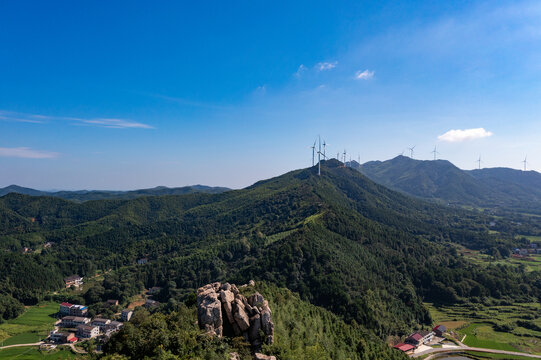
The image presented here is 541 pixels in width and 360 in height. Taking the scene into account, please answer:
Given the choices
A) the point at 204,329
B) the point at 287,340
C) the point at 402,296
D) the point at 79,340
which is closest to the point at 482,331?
the point at 402,296

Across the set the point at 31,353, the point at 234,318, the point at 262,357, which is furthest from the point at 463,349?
the point at 31,353

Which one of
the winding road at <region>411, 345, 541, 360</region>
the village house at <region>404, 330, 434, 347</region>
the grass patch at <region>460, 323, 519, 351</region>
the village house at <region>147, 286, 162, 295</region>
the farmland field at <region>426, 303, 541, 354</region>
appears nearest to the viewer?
the winding road at <region>411, 345, 541, 360</region>

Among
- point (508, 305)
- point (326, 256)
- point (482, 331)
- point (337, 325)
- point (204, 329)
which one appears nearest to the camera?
point (204, 329)

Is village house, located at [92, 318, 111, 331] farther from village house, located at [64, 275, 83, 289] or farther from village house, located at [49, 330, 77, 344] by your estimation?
village house, located at [64, 275, 83, 289]

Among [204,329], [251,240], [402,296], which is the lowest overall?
[402,296]

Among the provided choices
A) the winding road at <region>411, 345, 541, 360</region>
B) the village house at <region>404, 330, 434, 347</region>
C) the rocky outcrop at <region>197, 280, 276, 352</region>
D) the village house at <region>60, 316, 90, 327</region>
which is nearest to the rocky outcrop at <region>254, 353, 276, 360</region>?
the rocky outcrop at <region>197, 280, 276, 352</region>

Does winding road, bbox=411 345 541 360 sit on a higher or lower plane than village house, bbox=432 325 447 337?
lower

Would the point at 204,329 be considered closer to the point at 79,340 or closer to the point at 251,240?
the point at 79,340
